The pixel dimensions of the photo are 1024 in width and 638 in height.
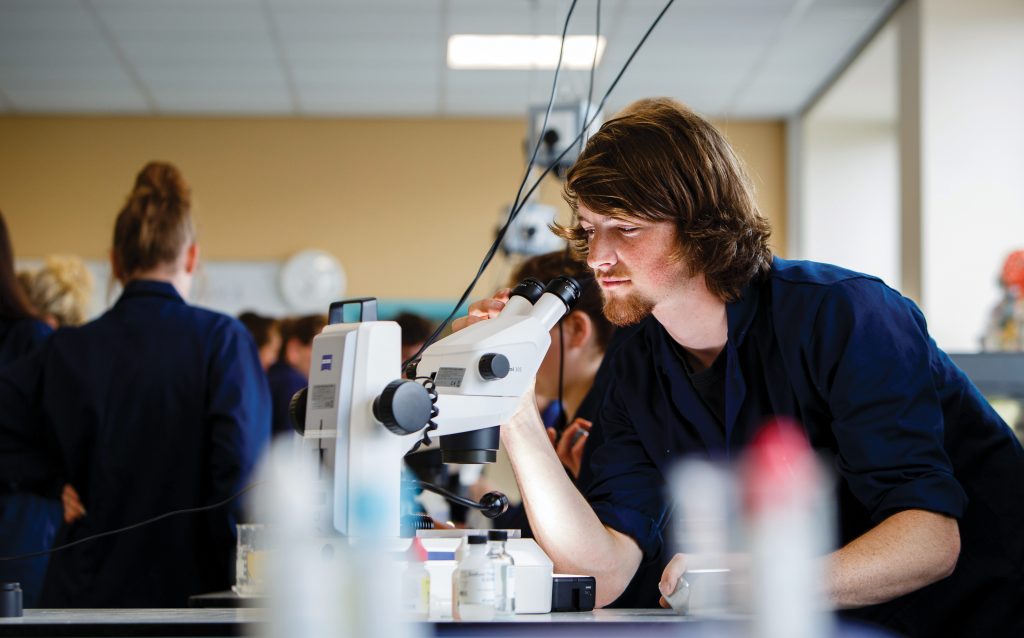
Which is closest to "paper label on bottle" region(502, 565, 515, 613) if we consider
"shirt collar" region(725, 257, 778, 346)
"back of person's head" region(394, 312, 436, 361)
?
"shirt collar" region(725, 257, 778, 346)

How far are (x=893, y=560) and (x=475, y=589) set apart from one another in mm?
474

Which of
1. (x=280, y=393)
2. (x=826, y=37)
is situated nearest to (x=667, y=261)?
(x=280, y=393)

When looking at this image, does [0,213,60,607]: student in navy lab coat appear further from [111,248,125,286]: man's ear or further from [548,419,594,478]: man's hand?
[548,419,594,478]: man's hand

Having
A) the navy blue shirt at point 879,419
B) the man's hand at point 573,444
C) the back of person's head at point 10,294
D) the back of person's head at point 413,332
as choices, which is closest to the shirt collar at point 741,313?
the navy blue shirt at point 879,419

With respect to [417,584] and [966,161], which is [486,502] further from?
[966,161]

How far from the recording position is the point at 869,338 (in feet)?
4.28

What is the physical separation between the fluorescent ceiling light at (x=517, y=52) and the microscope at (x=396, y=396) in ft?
13.3

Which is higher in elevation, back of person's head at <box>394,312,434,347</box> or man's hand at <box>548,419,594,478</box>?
back of person's head at <box>394,312,434,347</box>

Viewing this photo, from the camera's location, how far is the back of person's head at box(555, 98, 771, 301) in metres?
1.48

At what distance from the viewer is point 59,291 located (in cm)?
319

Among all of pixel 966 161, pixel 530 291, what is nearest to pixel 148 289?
pixel 530 291

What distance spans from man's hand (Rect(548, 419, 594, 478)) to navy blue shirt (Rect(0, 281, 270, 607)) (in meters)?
0.65

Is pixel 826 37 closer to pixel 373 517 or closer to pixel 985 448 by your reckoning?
pixel 985 448

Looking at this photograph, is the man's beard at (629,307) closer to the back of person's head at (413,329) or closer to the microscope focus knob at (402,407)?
the microscope focus knob at (402,407)
